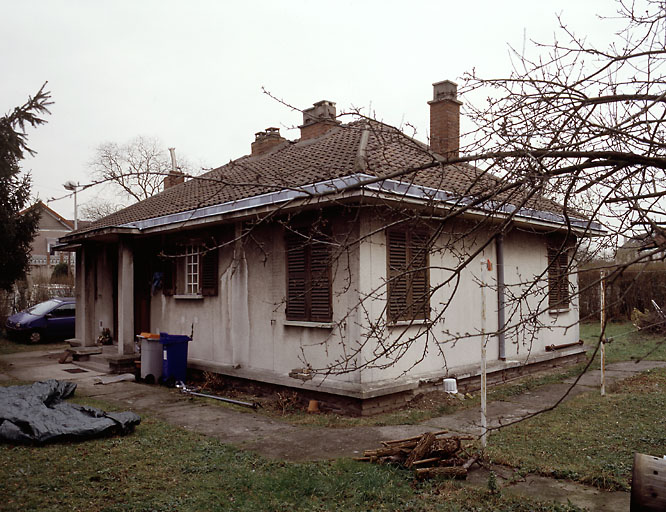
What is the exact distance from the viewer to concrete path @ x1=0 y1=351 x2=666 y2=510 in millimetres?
5758

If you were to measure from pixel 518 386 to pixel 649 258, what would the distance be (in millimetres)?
9058

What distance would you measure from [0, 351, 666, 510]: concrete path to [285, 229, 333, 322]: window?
6.30 feet

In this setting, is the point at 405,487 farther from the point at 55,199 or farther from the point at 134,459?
the point at 55,199

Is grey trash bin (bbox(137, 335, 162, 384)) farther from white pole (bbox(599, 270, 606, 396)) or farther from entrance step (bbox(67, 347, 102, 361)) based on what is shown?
white pole (bbox(599, 270, 606, 396))

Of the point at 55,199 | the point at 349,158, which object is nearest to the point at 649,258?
the point at 55,199

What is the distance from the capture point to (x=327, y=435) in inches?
310

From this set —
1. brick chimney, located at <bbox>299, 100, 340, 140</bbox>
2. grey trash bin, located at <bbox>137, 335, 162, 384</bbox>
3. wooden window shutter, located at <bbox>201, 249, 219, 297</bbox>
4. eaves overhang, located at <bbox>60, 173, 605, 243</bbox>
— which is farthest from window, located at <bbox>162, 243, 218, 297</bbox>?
brick chimney, located at <bbox>299, 100, 340, 140</bbox>

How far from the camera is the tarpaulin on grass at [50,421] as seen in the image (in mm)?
7383

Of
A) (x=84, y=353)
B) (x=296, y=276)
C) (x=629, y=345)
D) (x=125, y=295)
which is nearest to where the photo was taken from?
(x=296, y=276)

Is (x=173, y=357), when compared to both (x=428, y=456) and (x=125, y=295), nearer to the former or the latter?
(x=125, y=295)

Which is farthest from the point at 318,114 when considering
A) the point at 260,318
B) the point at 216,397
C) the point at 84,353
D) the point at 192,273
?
the point at 84,353

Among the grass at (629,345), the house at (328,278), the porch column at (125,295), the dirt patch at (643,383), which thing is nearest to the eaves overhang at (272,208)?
the house at (328,278)

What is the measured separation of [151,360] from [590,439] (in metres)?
8.81

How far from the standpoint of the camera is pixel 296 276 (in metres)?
10.2
